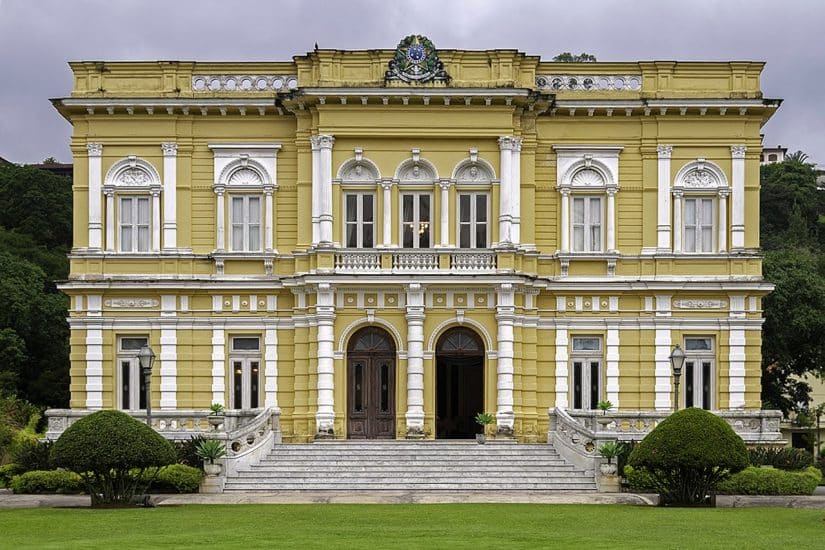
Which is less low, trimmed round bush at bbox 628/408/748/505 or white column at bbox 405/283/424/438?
white column at bbox 405/283/424/438

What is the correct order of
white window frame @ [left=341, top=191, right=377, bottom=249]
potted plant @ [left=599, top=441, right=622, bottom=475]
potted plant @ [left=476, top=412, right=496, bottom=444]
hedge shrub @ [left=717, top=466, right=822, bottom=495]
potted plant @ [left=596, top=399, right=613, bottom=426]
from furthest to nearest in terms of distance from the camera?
white window frame @ [left=341, top=191, right=377, bottom=249] < potted plant @ [left=476, top=412, right=496, bottom=444] < potted plant @ [left=596, top=399, right=613, bottom=426] < potted plant @ [left=599, top=441, right=622, bottom=475] < hedge shrub @ [left=717, top=466, right=822, bottom=495]

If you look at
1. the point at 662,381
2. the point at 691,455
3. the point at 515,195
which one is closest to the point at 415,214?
the point at 515,195

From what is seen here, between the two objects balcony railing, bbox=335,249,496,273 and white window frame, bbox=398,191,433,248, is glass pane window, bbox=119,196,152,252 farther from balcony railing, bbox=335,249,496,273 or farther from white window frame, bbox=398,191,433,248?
white window frame, bbox=398,191,433,248

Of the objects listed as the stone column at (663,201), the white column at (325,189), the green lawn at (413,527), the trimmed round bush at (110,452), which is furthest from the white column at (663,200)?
the trimmed round bush at (110,452)

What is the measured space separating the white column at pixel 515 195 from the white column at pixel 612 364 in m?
4.02

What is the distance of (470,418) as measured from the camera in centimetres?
4734

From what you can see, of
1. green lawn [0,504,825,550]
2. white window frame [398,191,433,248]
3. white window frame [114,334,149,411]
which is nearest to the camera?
green lawn [0,504,825,550]

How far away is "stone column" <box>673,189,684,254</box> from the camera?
157 feet

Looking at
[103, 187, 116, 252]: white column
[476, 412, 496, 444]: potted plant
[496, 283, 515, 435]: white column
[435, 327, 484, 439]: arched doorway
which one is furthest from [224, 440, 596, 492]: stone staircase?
[103, 187, 116, 252]: white column

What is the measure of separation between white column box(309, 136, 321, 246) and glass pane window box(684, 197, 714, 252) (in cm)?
1091

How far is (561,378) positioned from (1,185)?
1698 inches

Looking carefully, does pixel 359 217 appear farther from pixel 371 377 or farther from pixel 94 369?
pixel 94 369

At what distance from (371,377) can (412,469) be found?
6024 mm

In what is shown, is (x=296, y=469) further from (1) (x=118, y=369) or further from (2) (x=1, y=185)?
(2) (x=1, y=185)
